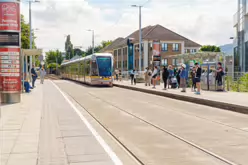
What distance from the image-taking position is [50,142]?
29.6ft

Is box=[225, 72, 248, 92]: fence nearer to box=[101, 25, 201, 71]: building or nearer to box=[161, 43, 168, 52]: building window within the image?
box=[101, 25, 201, 71]: building

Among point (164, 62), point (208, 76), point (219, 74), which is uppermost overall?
point (164, 62)

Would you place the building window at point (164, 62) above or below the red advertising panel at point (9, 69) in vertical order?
above

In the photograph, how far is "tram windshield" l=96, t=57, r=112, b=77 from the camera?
119ft

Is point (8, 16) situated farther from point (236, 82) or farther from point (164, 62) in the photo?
point (164, 62)

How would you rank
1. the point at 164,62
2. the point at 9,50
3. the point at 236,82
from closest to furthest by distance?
the point at 9,50 < the point at 236,82 < the point at 164,62

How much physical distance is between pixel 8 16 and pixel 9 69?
2487mm

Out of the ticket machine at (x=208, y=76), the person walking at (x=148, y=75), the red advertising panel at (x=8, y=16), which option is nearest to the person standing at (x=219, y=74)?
the ticket machine at (x=208, y=76)

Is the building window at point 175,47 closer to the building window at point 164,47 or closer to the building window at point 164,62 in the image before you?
the building window at point 164,47

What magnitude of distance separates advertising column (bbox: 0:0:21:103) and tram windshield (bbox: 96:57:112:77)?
1785 centimetres

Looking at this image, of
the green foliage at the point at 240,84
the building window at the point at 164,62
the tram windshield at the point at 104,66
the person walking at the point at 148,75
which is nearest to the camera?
the green foliage at the point at 240,84

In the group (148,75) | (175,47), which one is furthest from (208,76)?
(175,47)

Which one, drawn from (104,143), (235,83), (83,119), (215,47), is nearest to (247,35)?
(235,83)

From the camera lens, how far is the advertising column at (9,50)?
18.0m
